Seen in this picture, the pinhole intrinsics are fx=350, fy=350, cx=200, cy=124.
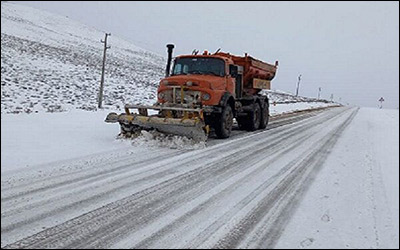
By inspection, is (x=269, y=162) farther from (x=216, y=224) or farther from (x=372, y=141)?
(x=372, y=141)

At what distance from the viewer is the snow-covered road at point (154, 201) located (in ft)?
11.3

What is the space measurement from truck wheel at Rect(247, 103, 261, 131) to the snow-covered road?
5.26 m

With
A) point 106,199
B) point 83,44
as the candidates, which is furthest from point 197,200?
point 83,44

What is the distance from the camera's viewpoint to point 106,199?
447 centimetres

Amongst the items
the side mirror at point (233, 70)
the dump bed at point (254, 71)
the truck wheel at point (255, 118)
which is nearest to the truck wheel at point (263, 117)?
the truck wheel at point (255, 118)

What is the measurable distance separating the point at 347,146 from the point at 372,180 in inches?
155

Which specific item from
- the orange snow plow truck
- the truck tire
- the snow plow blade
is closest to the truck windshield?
the orange snow plow truck

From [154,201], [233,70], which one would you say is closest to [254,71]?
[233,70]

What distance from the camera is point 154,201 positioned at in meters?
4.50

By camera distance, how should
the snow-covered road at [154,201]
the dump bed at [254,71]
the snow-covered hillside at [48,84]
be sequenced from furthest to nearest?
the snow-covered hillside at [48,84], the dump bed at [254,71], the snow-covered road at [154,201]

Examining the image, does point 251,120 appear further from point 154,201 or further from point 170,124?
point 154,201

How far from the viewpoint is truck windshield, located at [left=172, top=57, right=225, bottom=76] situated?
10188 mm

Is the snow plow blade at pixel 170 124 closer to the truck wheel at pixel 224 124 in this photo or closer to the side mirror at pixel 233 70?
the truck wheel at pixel 224 124

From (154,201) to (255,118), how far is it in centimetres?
894
